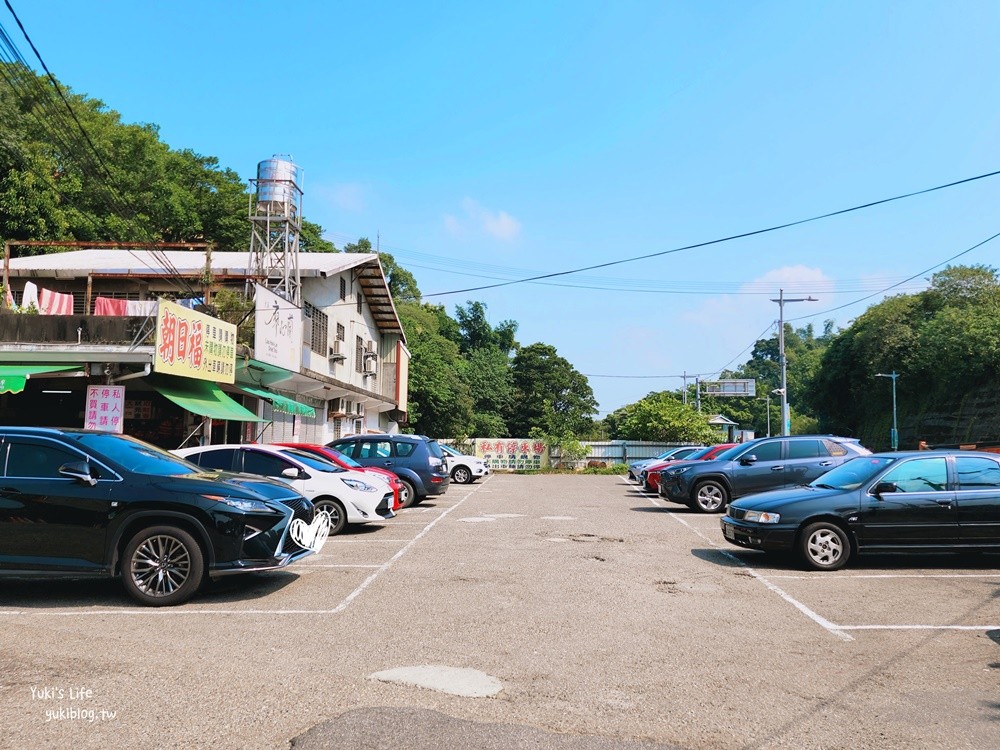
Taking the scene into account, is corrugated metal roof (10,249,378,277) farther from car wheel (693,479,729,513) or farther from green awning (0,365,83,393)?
car wheel (693,479,729,513)

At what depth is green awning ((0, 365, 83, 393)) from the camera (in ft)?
46.3

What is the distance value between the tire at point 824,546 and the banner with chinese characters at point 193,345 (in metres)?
11.9

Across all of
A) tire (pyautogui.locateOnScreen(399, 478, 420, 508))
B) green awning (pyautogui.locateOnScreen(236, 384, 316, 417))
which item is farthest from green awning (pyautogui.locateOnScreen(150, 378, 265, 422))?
tire (pyautogui.locateOnScreen(399, 478, 420, 508))

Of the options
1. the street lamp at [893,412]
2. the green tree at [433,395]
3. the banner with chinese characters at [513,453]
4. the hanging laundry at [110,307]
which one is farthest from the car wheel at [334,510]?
the street lamp at [893,412]

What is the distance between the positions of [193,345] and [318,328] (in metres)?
13.1

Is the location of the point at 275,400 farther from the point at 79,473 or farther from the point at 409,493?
the point at 79,473

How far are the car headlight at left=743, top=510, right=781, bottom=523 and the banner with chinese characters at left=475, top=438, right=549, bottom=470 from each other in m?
36.5

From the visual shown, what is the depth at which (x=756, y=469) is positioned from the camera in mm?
16531

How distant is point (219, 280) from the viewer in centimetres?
2488

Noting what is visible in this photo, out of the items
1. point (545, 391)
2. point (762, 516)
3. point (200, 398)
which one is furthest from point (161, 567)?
point (545, 391)

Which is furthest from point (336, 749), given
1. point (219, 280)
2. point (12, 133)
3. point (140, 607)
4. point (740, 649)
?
point (12, 133)

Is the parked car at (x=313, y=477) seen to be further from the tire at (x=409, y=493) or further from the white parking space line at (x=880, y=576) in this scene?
the white parking space line at (x=880, y=576)

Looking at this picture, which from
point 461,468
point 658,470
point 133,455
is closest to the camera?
point 133,455

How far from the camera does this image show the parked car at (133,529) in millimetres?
7410
